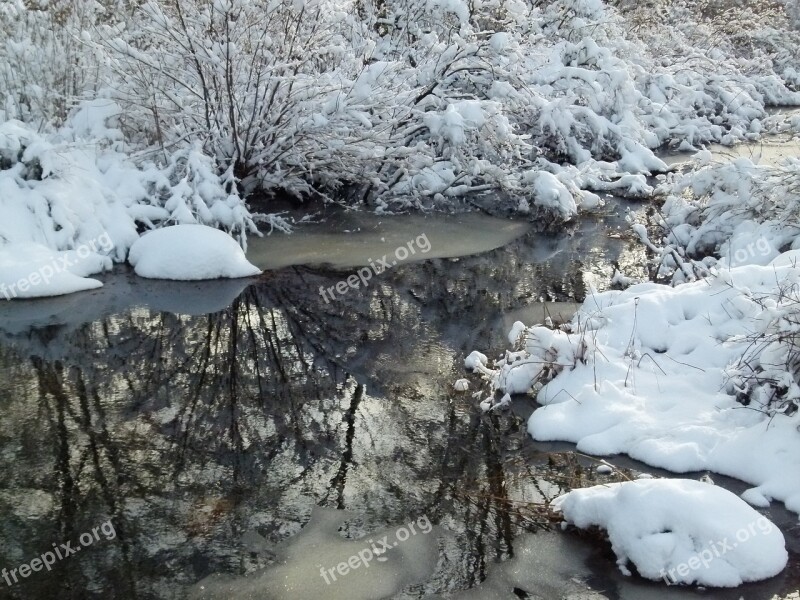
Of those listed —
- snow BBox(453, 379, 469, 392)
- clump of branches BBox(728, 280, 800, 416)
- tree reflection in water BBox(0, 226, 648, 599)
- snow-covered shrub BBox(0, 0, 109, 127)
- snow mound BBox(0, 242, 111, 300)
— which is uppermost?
snow-covered shrub BBox(0, 0, 109, 127)

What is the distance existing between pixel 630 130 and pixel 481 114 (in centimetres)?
419

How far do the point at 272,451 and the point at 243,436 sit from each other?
11.4 inches

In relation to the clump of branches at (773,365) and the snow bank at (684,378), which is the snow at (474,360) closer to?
the snow bank at (684,378)

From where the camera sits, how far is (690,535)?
394 cm

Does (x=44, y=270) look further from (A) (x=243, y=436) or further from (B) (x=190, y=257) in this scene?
(A) (x=243, y=436)

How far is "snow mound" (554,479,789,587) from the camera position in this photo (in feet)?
12.7

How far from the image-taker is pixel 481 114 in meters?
10.5

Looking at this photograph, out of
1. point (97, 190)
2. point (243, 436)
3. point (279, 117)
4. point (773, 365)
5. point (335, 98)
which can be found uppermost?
point (335, 98)

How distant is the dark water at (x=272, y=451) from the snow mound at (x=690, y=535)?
0.29ft

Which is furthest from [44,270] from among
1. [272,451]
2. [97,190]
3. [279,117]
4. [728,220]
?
[728,220]

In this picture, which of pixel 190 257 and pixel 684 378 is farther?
pixel 190 257

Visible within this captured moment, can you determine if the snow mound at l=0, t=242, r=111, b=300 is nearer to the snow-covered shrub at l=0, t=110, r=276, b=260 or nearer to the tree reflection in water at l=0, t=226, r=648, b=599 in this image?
the snow-covered shrub at l=0, t=110, r=276, b=260

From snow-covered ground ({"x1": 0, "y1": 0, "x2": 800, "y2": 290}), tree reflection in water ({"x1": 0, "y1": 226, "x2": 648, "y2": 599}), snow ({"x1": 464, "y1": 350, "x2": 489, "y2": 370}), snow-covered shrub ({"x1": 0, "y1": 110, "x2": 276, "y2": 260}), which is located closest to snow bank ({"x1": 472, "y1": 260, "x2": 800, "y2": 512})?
snow ({"x1": 464, "y1": 350, "x2": 489, "y2": 370})

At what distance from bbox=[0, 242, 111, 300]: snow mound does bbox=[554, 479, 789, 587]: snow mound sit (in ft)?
18.9
